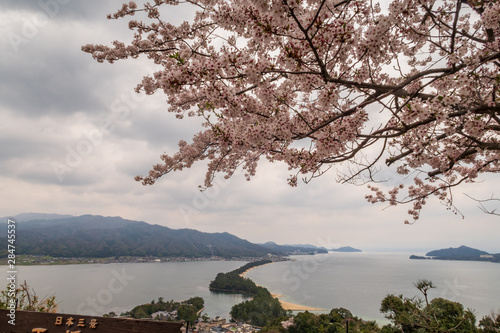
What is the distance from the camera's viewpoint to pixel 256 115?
8.61 feet

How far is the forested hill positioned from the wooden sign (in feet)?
149

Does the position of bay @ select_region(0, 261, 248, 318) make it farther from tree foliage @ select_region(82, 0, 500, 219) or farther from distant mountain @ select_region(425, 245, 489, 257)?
distant mountain @ select_region(425, 245, 489, 257)

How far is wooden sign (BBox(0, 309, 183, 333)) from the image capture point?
2.51m

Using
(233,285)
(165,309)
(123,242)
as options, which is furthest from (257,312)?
(123,242)

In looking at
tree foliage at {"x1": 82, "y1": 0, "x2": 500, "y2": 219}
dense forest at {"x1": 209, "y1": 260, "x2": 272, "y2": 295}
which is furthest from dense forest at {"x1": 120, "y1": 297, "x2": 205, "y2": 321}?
tree foliage at {"x1": 82, "y1": 0, "x2": 500, "y2": 219}

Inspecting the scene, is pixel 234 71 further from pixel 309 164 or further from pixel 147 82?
pixel 147 82

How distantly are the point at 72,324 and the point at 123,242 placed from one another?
8501 centimetres

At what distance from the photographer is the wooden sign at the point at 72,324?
98.8 inches

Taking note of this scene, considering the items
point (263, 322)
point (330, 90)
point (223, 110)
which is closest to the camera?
point (330, 90)

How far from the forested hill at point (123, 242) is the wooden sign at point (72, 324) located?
149 ft

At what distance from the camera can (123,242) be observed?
76000 millimetres

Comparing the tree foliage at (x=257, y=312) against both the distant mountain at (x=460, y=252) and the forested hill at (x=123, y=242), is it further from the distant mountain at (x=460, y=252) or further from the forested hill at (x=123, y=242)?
the distant mountain at (x=460, y=252)

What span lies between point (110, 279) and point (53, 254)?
2718 centimetres

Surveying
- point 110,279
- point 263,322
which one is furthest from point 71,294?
point 263,322
